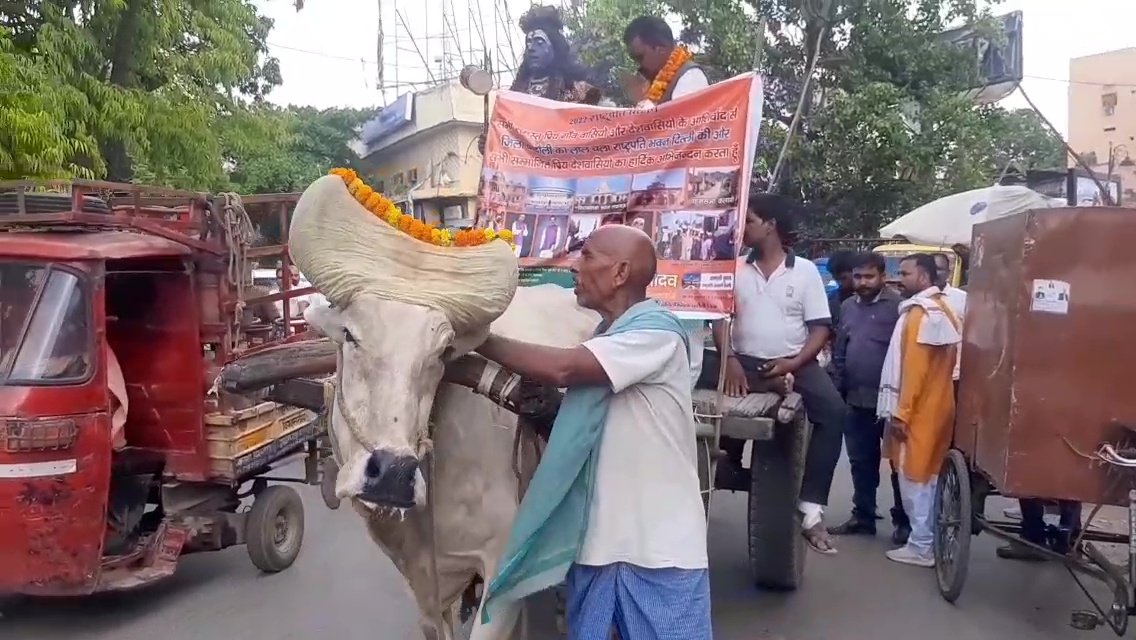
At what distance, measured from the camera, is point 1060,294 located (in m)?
4.37

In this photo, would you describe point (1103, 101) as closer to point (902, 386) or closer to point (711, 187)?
point (902, 386)

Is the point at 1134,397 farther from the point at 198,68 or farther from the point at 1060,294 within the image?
the point at 198,68

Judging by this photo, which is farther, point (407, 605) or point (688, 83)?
point (407, 605)

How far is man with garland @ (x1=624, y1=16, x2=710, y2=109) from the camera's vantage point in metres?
4.57

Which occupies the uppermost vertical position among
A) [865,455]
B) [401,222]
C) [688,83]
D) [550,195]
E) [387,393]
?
[688,83]

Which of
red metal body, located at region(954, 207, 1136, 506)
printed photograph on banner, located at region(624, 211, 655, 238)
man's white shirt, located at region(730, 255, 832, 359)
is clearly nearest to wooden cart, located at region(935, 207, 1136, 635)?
red metal body, located at region(954, 207, 1136, 506)

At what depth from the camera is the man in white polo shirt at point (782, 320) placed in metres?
4.99

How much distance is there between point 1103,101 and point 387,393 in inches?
1465

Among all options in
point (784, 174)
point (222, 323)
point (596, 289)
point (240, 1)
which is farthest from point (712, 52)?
point (596, 289)

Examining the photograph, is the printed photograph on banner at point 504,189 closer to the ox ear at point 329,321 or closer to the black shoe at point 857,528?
the ox ear at point 329,321

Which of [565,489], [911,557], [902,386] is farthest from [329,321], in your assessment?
[911,557]

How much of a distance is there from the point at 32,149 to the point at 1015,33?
14637mm

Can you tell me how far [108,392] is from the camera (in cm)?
500

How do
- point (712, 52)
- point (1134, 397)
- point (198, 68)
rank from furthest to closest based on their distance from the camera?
point (712, 52)
point (198, 68)
point (1134, 397)
